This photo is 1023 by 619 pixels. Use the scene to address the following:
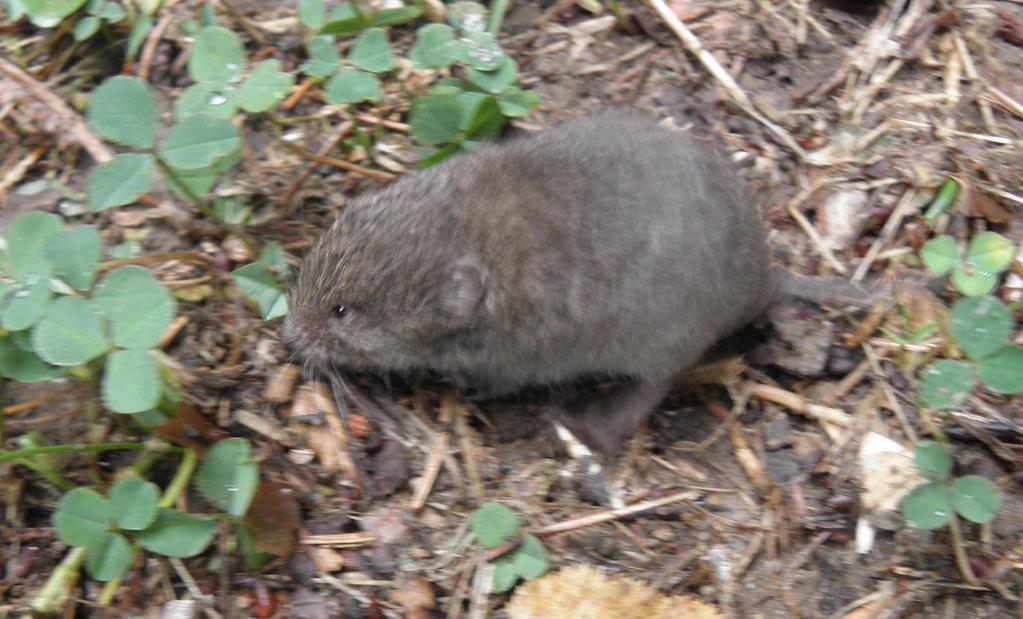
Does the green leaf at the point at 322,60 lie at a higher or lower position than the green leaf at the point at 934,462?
higher

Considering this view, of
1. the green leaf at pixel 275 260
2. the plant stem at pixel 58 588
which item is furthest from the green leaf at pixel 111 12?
the plant stem at pixel 58 588

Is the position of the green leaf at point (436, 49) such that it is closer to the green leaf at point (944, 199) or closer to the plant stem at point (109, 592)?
→ the green leaf at point (944, 199)

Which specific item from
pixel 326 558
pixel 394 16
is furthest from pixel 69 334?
pixel 394 16

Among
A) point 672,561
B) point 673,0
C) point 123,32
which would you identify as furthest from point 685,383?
point 123,32

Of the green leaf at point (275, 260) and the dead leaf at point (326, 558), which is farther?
the green leaf at point (275, 260)

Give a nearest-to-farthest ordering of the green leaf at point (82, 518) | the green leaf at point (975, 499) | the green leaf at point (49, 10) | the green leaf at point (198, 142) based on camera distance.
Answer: the green leaf at point (82, 518)
the green leaf at point (975, 499)
the green leaf at point (198, 142)
the green leaf at point (49, 10)

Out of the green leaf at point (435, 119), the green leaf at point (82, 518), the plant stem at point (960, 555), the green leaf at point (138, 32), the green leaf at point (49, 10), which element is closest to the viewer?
the green leaf at point (82, 518)

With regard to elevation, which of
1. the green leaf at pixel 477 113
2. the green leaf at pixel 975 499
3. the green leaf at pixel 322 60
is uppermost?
the green leaf at pixel 322 60

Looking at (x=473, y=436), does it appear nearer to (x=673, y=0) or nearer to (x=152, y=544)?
(x=152, y=544)
